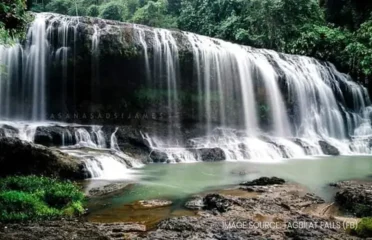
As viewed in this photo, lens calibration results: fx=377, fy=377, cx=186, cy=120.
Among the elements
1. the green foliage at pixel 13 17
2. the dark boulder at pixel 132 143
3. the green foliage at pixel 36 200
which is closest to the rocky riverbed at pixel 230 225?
the green foliage at pixel 36 200

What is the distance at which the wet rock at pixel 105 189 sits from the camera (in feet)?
26.7

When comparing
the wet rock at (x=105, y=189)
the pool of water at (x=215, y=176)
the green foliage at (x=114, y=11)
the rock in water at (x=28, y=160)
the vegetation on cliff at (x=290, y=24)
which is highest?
the green foliage at (x=114, y=11)

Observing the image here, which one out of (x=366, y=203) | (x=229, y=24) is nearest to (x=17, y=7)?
(x=366, y=203)

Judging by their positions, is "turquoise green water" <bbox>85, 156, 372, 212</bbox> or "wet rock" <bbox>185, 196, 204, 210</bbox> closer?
"wet rock" <bbox>185, 196, 204, 210</bbox>

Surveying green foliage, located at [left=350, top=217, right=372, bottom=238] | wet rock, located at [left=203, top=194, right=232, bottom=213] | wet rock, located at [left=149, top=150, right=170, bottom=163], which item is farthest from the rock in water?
green foliage, located at [left=350, top=217, right=372, bottom=238]

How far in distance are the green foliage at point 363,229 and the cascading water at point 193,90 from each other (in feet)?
32.9

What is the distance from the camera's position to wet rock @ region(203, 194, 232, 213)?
6.57m

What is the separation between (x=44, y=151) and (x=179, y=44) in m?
10.4

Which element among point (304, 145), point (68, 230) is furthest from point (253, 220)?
point (304, 145)

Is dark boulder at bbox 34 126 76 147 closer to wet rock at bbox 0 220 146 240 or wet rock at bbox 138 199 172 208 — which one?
wet rock at bbox 138 199 172 208

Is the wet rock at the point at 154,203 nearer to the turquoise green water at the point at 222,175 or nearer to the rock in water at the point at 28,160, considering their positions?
the turquoise green water at the point at 222,175

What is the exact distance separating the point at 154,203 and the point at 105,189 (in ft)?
5.78

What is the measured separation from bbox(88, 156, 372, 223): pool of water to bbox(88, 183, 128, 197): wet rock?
0.21m

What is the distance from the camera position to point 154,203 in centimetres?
721
